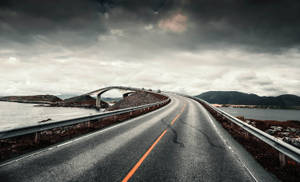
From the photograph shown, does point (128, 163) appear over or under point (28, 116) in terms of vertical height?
over

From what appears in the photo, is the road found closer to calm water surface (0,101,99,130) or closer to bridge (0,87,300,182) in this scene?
bridge (0,87,300,182)

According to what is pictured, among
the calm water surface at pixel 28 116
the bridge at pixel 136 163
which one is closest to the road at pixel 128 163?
the bridge at pixel 136 163

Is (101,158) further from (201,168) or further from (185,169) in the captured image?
(201,168)

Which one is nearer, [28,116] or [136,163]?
[136,163]

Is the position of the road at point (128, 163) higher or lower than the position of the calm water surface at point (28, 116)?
higher

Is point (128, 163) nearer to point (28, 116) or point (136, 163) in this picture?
point (136, 163)

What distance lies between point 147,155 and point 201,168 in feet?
5.88

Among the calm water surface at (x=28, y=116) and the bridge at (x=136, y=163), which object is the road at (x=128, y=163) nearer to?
the bridge at (x=136, y=163)

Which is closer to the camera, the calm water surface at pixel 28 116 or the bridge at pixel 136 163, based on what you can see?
the bridge at pixel 136 163

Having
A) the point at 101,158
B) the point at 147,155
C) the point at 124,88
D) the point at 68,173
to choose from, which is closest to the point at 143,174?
the point at 147,155

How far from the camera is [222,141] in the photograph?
7.00 meters

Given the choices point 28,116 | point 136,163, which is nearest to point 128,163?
point 136,163

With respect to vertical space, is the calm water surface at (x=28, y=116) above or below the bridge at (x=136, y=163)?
below

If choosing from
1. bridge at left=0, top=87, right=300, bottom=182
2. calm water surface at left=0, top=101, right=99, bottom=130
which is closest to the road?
bridge at left=0, top=87, right=300, bottom=182
